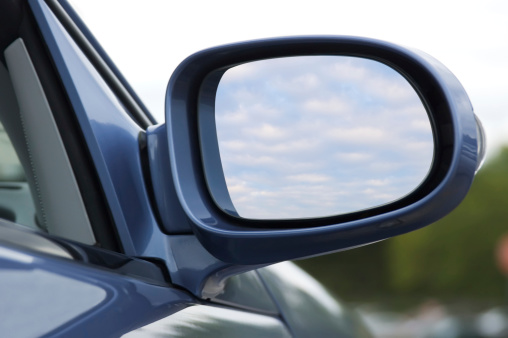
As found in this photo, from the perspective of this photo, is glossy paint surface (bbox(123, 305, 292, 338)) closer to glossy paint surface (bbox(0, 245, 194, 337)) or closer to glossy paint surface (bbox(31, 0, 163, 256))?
glossy paint surface (bbox(0, 245, 194, 337))

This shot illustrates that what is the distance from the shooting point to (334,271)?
43.6 m

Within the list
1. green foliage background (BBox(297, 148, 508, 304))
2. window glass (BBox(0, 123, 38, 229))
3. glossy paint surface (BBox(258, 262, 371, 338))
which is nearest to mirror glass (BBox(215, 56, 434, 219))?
window glass (BBox(0, 123, 38, 229))

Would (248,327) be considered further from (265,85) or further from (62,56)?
(62,56)

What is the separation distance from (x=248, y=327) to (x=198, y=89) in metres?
0.49

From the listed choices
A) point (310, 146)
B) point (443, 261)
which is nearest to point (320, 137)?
point (310, 146)

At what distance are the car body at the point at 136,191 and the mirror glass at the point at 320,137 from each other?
0.03 m

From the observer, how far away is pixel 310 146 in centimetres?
125

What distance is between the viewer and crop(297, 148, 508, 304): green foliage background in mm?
41906

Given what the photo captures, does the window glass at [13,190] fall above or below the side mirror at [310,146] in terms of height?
below

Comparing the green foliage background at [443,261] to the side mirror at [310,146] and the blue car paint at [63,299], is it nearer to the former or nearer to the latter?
the side mirror at [310,146]

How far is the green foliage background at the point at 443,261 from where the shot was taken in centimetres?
4191

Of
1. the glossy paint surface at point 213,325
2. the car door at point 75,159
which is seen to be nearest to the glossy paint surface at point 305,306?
the glossy paint surface at point 213,325

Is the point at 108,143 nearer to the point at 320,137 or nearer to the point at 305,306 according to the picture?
the point at 320,137

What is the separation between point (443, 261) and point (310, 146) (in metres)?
43.5
